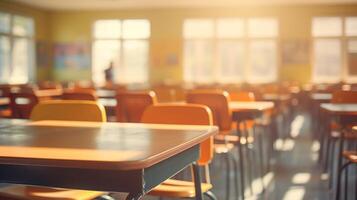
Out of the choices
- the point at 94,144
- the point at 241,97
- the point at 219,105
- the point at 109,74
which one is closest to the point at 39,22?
the point at 109,74

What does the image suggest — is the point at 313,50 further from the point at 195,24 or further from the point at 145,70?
the point at 145,70

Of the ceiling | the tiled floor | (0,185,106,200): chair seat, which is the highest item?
the ceiling

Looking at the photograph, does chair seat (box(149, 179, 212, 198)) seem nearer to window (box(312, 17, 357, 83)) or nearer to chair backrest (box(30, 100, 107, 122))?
chair backrest (box(30, 100, 107, 122))

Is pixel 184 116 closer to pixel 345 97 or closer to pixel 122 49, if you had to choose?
pixel 345 97

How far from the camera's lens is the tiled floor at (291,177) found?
3812 millimetres

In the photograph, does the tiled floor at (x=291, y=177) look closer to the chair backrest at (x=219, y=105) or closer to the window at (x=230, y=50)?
the chair backrest at (x=219, y=105)

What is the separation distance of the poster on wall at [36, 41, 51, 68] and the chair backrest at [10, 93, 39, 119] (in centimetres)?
991

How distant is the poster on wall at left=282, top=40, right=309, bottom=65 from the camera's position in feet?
42.9

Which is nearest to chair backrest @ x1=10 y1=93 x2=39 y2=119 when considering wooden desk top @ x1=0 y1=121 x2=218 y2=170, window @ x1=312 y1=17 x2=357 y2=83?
wooden desk top @ x1=0 y1=121 x2=218 y2=170

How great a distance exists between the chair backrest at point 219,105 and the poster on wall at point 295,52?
9.98 meters

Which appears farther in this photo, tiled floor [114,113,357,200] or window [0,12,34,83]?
window [0,12,34,83]

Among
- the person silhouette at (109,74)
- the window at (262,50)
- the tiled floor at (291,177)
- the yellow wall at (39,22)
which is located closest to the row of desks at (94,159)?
the tiled floor at (291,177)

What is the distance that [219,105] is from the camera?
3.59m

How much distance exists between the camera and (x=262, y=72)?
13.5 meters
